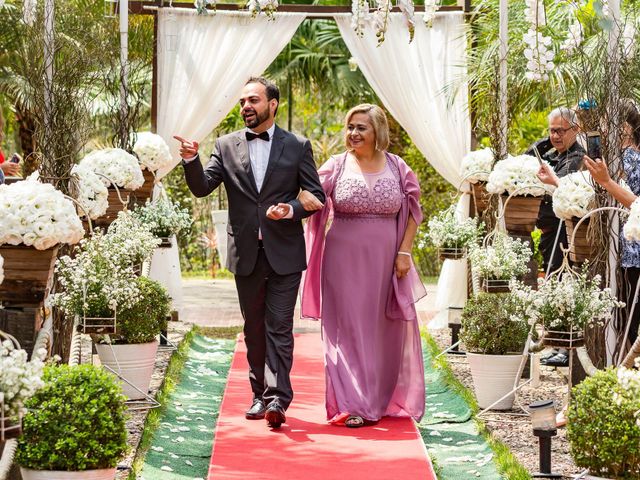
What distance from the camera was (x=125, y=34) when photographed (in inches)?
394

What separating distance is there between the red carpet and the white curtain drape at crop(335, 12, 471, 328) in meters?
4.69

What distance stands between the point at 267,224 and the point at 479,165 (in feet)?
9.81

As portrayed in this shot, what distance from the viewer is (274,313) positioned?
683cm

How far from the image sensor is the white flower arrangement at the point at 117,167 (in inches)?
329

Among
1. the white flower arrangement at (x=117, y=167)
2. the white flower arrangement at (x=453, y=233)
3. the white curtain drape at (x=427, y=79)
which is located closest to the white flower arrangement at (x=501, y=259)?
the white flower arrangement at (x=453, y=233)

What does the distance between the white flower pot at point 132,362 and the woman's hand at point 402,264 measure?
1.59 m

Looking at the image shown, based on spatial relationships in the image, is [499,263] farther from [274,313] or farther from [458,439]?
[274,313]

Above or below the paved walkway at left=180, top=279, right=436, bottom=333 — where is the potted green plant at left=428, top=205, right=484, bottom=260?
above

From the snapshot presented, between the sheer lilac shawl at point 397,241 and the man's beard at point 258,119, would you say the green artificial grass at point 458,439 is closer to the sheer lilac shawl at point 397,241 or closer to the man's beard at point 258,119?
the sheer lilac shawl at point 397,241

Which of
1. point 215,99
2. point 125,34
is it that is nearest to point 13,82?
point 215,99

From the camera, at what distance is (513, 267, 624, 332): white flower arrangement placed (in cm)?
598

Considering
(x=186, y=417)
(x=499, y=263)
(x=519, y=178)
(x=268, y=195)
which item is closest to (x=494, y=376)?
(x=499, y=263)

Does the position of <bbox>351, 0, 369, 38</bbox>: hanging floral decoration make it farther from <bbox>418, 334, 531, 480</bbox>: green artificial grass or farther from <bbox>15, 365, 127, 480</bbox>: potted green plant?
<bbox>15, 365, 127, 480</bbox>: potted green plant

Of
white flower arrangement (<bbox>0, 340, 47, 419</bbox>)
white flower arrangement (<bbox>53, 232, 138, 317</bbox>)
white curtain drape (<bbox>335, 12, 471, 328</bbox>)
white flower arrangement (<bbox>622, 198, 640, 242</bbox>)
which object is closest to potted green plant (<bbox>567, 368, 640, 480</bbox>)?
white flower arrangement (<bbox>622, 198, 640, 242</bbox>)
